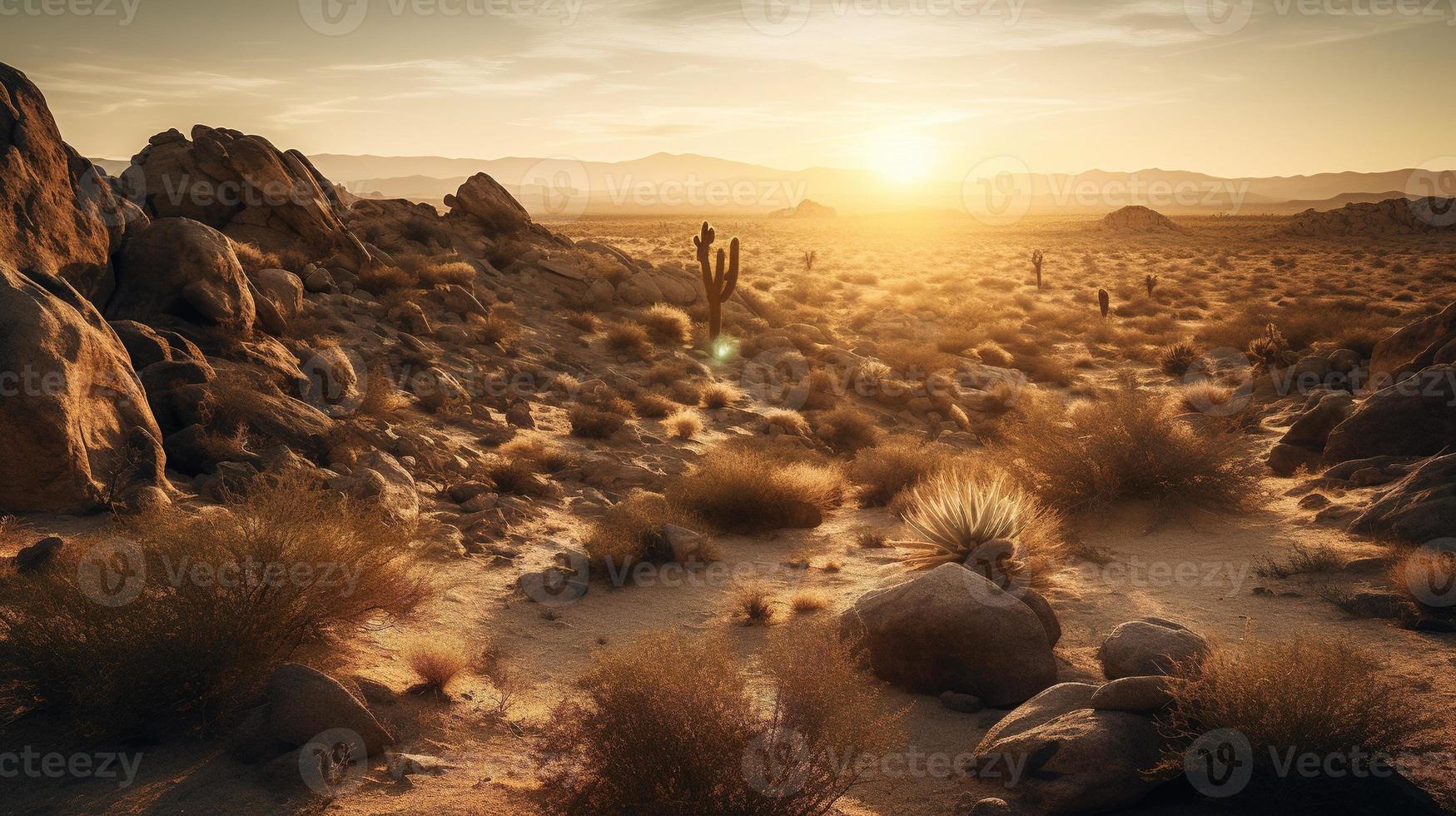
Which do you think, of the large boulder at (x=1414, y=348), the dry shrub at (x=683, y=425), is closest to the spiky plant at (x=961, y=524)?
the dry shrub at (x=683, y=425)

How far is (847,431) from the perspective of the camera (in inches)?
622

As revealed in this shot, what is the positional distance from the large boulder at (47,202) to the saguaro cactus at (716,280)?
14.2m

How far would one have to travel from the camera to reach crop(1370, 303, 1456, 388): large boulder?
38.8ft

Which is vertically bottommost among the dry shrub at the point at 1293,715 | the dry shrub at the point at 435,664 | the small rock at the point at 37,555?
the dry shrub at the point at 435,664

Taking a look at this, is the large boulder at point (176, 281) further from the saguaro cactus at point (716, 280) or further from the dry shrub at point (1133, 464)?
the saguaro cactus at point (716, 280)

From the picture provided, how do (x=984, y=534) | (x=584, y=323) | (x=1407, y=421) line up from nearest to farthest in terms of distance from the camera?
(x=984, y=534)
(x=1407, y=421)
(x=584, y=323)

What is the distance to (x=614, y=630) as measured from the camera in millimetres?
7910

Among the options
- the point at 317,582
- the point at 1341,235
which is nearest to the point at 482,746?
the point at 317,582

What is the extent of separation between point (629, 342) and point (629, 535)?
1102 cm

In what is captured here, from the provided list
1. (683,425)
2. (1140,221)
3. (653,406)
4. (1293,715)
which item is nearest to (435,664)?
(1293,715)

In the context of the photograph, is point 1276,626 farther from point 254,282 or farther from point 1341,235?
point 1341,235

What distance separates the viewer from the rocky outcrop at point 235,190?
16.3m

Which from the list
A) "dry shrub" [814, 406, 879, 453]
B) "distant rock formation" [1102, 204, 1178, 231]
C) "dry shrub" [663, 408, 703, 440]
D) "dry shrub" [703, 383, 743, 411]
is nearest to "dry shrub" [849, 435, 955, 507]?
"dry shrub" [814, 406, 879, 453]

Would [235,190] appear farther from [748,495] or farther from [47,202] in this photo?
[748,495]
